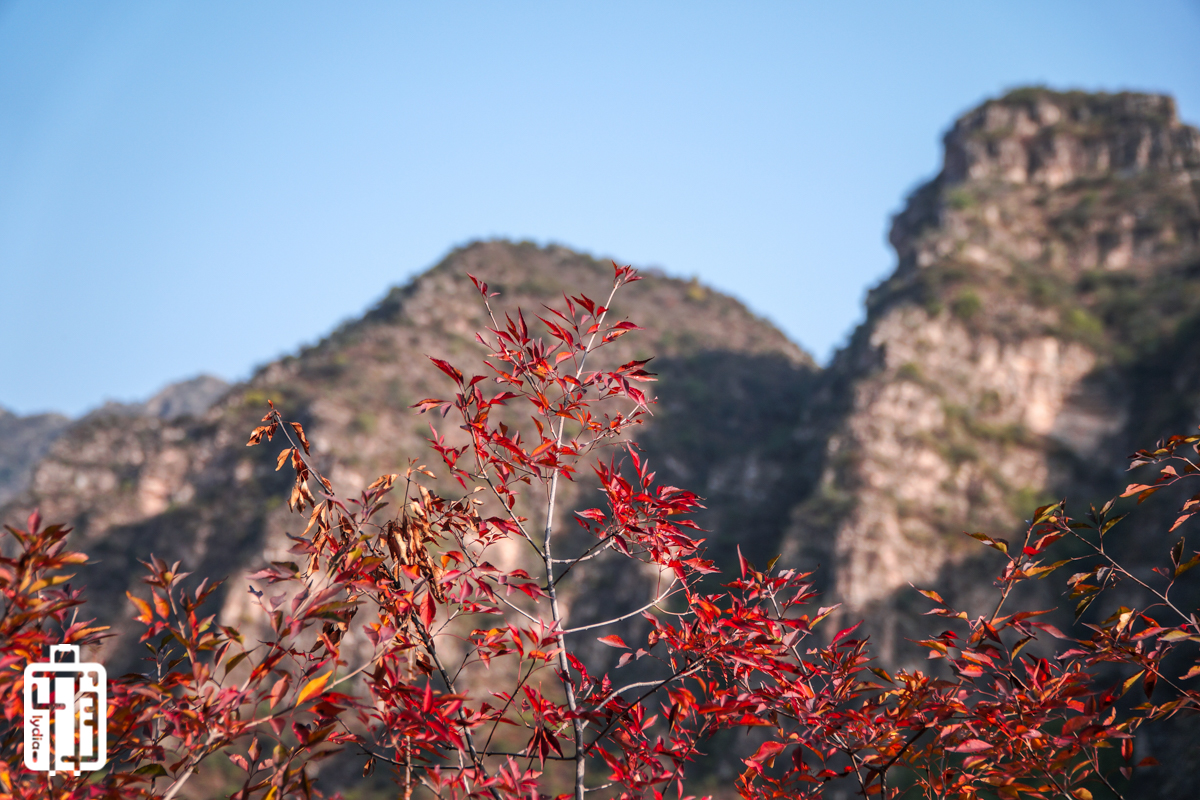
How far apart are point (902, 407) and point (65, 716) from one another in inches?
1103

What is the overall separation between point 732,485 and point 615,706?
31347 millimetres

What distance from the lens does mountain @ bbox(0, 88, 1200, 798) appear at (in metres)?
25.6

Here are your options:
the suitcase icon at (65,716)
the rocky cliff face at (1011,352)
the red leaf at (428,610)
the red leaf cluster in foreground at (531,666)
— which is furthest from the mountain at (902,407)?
the suitcase icon at (65,716)

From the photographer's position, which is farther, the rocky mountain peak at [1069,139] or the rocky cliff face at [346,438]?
the rocky mountain peak at [1069,139]

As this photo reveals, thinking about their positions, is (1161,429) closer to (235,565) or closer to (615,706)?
(615,706)

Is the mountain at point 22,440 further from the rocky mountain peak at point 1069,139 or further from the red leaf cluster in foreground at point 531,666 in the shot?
the red leaf cluster in foreground at point 531,666

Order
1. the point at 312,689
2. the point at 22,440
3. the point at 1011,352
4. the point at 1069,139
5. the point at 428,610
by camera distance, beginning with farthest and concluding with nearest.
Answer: the point at 22,440 < the point at 1069,139 < the point at 1011,352 < the point at 428,610 < the point at 312,689

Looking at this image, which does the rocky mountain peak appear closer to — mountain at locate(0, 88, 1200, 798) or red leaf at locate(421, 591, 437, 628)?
mountain at locate(0, 88, 1200, 798)

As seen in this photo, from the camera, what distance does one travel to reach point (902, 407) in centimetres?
2781

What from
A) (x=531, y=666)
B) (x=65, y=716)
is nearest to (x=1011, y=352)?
(x=531, y=666)

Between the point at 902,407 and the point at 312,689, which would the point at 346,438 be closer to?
the point at 902,407

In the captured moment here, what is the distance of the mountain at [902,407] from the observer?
25562 mm

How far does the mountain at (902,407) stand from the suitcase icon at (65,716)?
2125cm

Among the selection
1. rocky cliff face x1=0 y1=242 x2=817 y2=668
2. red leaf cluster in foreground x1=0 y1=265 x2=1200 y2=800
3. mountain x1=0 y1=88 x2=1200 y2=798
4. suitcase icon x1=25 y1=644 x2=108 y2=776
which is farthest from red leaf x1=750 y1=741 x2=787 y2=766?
rocky cliff face x1=0 y1=242 x2=817 y2=668
